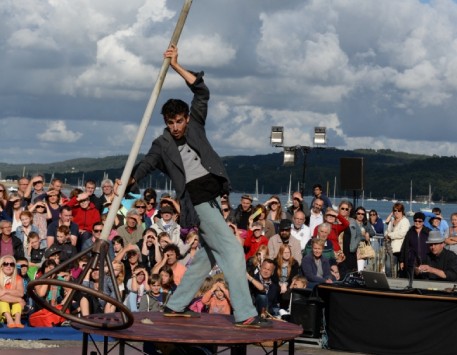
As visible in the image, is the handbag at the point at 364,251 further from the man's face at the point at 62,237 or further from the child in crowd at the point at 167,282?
the man's face at the point at 62,237

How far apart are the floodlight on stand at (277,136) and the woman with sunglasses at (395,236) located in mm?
6051

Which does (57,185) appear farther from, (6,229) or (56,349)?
(56,349)

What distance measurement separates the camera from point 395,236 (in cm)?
1662

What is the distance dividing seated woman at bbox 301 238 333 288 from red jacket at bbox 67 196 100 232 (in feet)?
11.2

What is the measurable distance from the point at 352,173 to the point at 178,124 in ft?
37.8

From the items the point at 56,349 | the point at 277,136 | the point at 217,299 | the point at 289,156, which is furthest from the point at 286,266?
the point at 277,136

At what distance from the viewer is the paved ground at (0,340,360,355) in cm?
1143

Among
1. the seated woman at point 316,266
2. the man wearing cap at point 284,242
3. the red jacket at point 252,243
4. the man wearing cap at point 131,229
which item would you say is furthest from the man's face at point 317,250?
the man wearing cap at point 131,229

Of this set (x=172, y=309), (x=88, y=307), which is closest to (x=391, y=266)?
(x=88, y=307)

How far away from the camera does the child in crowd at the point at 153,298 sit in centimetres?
1293

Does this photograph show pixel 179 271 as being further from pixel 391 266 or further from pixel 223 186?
pixel 223 186

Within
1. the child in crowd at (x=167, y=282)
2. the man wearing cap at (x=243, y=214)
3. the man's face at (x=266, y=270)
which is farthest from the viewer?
the man wearing cap at (x=243, y=214)

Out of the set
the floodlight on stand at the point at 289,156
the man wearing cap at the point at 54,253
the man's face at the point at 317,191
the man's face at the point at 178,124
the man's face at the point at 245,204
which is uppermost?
the floodlight on stand at the point at 289,156

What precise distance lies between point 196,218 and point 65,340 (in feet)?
16.1
